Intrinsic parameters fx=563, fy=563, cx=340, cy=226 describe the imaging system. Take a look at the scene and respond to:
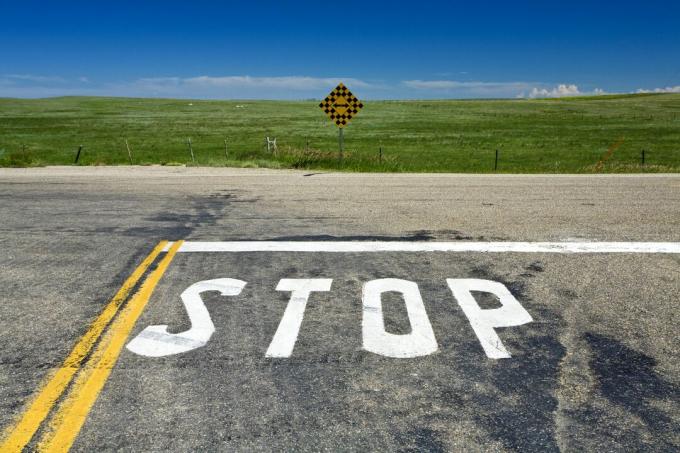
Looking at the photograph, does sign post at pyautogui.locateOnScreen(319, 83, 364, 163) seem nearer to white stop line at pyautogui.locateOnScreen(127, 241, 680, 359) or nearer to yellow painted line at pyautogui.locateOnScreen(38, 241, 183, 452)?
white stop line at pyautogui.locateOnScreen(127, 241, 680, 359)

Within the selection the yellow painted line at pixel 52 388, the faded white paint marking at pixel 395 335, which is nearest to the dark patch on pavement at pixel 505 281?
the faded white paint marking at pixel 395 335

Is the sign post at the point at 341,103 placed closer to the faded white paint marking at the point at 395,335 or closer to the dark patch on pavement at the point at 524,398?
the faded white paint marking at the point at 395,335

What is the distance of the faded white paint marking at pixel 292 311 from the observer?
12.3 feet

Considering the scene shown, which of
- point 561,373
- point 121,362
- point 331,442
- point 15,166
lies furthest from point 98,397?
point 15,166

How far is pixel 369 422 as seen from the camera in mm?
2891

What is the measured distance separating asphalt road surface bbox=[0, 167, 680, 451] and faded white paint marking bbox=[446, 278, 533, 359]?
0.02 metres

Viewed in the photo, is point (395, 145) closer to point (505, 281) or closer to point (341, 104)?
point (341, 104)

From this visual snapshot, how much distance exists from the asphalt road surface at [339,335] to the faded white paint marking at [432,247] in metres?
0.05

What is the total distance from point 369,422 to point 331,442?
0.26 m

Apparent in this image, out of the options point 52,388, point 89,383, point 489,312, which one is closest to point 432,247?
point 489,312

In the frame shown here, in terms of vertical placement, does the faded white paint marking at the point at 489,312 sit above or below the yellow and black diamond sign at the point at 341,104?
below

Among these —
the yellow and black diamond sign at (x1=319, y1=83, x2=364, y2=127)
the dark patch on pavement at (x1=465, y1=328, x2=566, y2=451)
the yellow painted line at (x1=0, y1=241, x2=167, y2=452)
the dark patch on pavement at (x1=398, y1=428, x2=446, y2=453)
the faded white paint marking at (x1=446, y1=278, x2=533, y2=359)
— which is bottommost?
the faded white paint marking at (x1=446, y1=278, x2=533, y2=359)

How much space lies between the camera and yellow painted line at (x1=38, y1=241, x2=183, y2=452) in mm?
2754

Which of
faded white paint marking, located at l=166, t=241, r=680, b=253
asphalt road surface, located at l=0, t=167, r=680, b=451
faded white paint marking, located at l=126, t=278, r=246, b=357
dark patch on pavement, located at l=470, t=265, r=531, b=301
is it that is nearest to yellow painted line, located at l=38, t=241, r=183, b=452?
asphalt road surface, located at l=0, t=167, r=680, b=451
